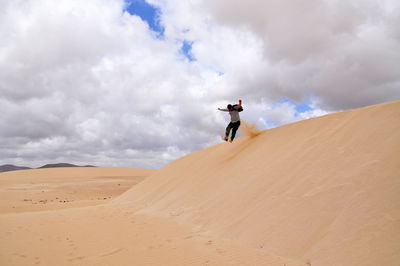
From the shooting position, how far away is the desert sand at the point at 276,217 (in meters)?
4.34


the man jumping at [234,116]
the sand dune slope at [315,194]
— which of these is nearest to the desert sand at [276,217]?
the sand dune slope at [315,194]

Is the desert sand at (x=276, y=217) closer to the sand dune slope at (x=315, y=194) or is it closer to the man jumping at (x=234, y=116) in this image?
the sand dune slope at (x=315, y=194)

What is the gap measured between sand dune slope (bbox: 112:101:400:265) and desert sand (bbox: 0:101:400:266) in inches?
0.8

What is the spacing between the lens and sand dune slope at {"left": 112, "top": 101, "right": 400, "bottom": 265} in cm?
416

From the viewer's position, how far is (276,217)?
18.4 ft

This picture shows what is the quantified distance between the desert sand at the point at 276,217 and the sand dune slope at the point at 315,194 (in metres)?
0.02

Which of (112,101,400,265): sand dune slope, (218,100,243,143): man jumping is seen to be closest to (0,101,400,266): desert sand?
(112,101,400,265): sand dune slope

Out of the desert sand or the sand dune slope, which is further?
the desert sand

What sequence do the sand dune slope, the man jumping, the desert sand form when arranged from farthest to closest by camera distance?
the man jumping < the desert sand < the sand dune slope

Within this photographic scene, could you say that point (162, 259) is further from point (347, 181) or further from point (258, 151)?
point (258, 151)

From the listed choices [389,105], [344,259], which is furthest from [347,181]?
[389,105]

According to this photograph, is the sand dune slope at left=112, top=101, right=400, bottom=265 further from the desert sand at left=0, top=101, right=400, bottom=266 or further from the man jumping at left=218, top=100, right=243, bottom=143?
the man jumping at left=218, top=100, right=243, bottom=143

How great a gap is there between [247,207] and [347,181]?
230 cm

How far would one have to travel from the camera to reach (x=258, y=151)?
9477 millimetres
